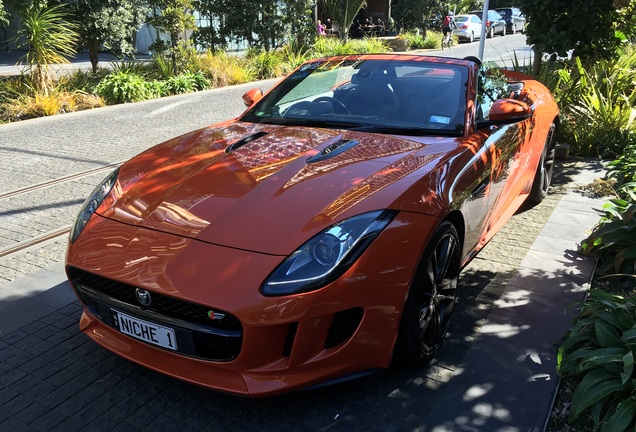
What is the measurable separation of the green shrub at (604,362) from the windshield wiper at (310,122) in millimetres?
1811

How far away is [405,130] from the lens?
348 cm

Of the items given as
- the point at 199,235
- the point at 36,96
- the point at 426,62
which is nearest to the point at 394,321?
the point at 199,235

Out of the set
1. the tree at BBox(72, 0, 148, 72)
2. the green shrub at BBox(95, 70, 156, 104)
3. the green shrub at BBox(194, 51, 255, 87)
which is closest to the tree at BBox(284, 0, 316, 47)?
the green shrub at BBox(194, 51, 255, 87)

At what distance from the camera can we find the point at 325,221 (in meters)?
2.44

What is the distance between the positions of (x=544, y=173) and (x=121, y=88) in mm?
9490

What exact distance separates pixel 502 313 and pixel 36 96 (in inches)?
394

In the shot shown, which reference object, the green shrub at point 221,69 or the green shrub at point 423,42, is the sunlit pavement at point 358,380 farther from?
the green shrub at point 423,42

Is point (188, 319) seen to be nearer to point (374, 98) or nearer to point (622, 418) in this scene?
point (622, 418)

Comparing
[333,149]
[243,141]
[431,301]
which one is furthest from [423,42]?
[431,301]

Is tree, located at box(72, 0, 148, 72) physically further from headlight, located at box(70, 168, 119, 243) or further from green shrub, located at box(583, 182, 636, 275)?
green shrub, located at box(583, 182, 636, 275)

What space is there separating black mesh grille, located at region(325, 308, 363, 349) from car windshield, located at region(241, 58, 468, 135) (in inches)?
58.5

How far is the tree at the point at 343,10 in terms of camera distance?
2147cm

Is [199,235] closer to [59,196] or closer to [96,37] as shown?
[59,196]

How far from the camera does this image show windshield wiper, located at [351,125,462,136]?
11.2 feet
